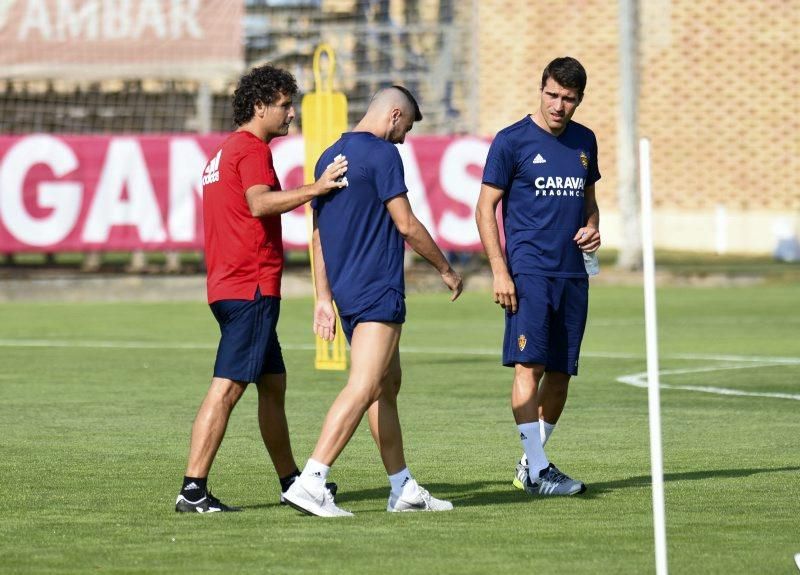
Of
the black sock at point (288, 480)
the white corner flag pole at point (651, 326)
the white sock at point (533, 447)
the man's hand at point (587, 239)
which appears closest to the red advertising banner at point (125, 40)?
the man's hand at point (587, 239)

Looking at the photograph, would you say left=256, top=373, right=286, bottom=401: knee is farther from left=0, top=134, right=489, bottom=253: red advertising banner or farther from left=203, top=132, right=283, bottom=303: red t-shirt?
left=0, top=134, right=489, bottom=253: red advertising banner

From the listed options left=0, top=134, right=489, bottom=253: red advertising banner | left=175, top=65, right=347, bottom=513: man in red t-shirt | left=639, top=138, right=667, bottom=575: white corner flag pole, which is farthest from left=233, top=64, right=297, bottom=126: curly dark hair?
left=0, top=134, right=489, bottom=253: red advertising banner

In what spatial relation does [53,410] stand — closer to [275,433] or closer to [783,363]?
[275,433]

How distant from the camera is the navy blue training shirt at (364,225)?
859 cm

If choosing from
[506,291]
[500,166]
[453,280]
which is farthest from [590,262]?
[453,280]

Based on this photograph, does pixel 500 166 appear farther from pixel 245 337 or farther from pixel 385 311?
pixel 245 337

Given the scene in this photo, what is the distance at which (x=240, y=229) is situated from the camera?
8.98 metres

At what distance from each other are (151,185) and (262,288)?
68.1ft

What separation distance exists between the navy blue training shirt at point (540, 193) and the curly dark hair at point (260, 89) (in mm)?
1360

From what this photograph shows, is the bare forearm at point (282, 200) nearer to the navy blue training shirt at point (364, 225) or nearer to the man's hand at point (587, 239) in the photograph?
the navy blue training shirt at point (364, 225)

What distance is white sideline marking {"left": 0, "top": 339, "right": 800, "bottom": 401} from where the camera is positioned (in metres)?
15.3

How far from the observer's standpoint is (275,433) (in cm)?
933

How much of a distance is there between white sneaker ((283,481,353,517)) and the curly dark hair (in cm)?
189

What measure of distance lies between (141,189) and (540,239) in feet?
66.0
